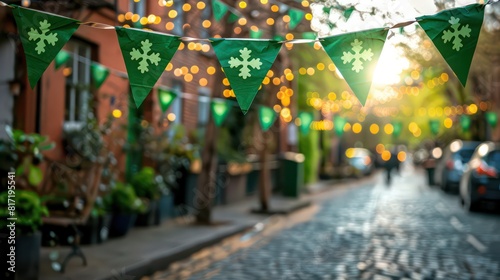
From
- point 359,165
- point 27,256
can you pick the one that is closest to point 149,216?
point 27,256

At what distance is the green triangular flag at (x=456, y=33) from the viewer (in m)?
5.40

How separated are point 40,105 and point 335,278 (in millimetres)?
5642

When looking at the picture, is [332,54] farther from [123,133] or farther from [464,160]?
[464,160]

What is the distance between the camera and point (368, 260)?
9.32m

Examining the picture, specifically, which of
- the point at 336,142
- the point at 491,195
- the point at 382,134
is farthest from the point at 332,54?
the point at 382,134

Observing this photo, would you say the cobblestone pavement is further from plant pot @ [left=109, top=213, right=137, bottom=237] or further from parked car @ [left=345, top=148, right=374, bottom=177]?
parked car @ [left=345, top=148, right=374, bottom=177]

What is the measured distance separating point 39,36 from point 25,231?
256 centimetres

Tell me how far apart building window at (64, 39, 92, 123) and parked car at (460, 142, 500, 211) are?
368 inches

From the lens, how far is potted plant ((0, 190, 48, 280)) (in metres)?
6.80

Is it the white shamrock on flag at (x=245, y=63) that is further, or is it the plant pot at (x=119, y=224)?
the plant pot at (x=119, y=224)

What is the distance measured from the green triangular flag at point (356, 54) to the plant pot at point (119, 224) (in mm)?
6490

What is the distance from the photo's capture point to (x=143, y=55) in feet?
18.0

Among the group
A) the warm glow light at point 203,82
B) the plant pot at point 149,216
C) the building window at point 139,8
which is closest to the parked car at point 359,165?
the warm glow light at point 203,82

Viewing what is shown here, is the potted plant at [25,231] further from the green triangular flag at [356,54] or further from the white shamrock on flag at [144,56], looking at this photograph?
the green triangular flag at [356,54]
